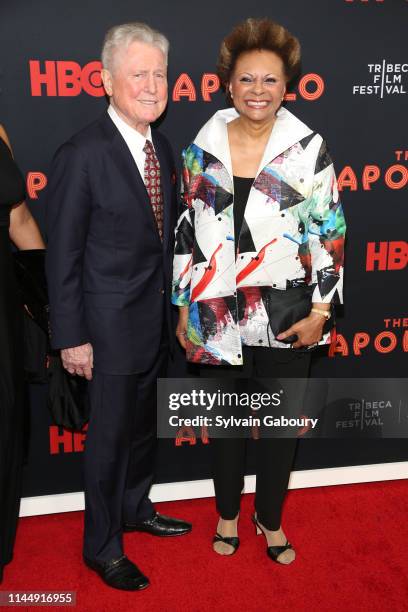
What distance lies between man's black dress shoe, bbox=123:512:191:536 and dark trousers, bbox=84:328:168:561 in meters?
0.18

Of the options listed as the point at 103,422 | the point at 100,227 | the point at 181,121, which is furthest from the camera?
the point at 181,121

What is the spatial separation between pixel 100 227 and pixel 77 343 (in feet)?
1.29

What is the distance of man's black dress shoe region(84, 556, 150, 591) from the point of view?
8.06ft

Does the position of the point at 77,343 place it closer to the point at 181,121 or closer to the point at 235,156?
the point at 235,156

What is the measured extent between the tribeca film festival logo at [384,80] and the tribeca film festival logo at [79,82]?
272 millimetres

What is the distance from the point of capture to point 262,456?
101 inches

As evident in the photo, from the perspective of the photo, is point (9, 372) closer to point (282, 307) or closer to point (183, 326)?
point (183, 326)

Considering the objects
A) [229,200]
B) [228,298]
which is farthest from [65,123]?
[228,298]

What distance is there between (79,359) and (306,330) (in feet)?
2.61

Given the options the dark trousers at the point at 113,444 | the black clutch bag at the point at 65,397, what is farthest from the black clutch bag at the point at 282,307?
the black clutch bag at the point at 65,397

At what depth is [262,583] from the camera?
2498mm

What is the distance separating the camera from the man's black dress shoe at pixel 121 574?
2.46m

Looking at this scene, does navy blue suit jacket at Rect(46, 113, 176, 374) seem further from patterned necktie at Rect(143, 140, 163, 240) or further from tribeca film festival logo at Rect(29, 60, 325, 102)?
tribeca film festival logo at Rect(29, 60, 325, 102)
